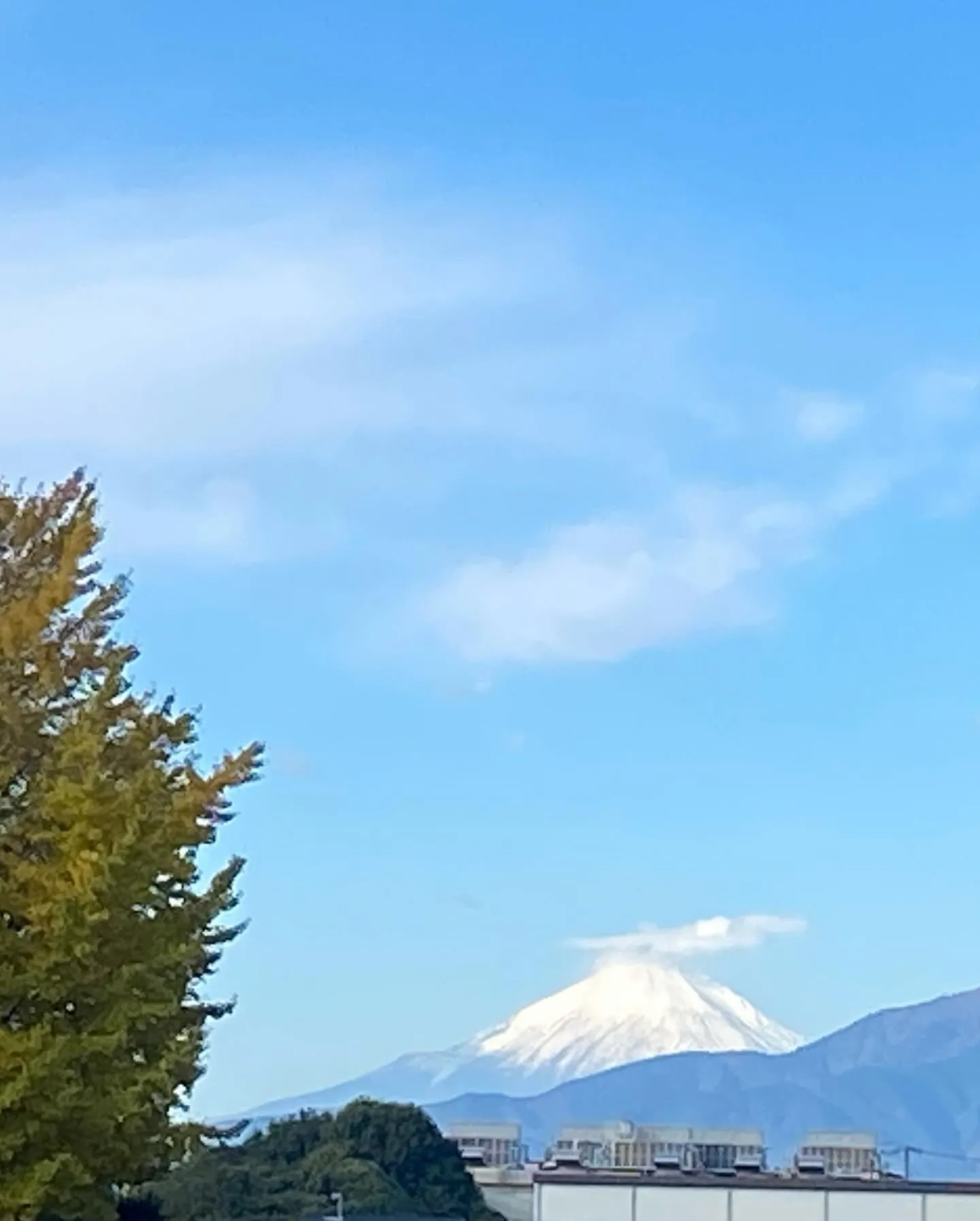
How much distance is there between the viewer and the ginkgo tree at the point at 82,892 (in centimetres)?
2198

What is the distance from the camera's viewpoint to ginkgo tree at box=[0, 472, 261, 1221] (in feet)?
72.1

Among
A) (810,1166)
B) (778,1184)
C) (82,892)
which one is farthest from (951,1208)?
(82,892)

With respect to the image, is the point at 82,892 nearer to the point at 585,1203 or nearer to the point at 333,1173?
the point at 585,1203

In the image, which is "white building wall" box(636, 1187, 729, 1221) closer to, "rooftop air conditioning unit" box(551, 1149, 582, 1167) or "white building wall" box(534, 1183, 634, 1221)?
"white building wall" box(534, 1183, 634, 1221)

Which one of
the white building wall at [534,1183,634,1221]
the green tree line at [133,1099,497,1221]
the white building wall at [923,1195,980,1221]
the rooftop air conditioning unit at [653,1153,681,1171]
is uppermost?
the rooftop air conditioning unit at [653,1153,681,1171]

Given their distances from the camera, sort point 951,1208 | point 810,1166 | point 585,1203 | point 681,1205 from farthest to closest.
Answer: point 810,1166, point 585,1203, point 681,1205, point 951,1208

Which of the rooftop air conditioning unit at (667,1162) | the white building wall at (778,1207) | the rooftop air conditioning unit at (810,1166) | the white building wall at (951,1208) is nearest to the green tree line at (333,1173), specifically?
the rooftop air conditioning unit at (667,1162)

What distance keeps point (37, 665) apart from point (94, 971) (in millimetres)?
3478

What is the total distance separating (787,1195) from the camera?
62.1 m

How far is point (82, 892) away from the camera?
71.9 ft

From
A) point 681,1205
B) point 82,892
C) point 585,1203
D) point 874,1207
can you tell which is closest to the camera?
point 82,892

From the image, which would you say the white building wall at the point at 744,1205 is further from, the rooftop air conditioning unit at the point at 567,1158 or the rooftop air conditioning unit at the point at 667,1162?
the rooftop air conditioning unit at the point at 667,1162

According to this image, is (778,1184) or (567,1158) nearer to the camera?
(778,1184)

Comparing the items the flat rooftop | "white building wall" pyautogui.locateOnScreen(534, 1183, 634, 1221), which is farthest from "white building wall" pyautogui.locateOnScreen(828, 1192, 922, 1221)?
"white building wall" pyautogui.locateOnScreen(534, 1183, 634, 1221)
